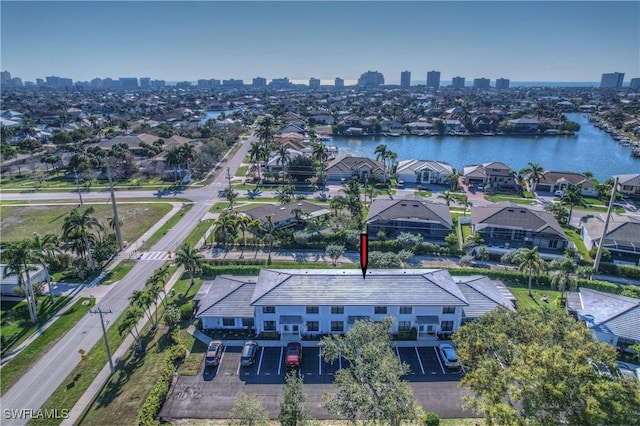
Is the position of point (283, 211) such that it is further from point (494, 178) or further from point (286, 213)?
point (494, 178)

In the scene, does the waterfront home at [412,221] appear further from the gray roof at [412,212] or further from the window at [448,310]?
the window at [448,310]

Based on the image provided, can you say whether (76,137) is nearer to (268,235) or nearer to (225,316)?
(268,235)

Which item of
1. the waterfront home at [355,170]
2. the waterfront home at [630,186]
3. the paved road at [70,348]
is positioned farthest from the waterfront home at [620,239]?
the paved road at [70,348]

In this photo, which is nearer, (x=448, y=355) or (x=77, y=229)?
(x=448, y=355)

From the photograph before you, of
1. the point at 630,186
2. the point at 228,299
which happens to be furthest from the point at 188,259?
the point at 630,186

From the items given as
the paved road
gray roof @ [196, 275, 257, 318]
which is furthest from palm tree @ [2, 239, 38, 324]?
gray roof @ [196, 275, 257, 318]

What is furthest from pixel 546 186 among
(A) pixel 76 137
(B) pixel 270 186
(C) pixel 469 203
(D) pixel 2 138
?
(D) pixel 2 138
